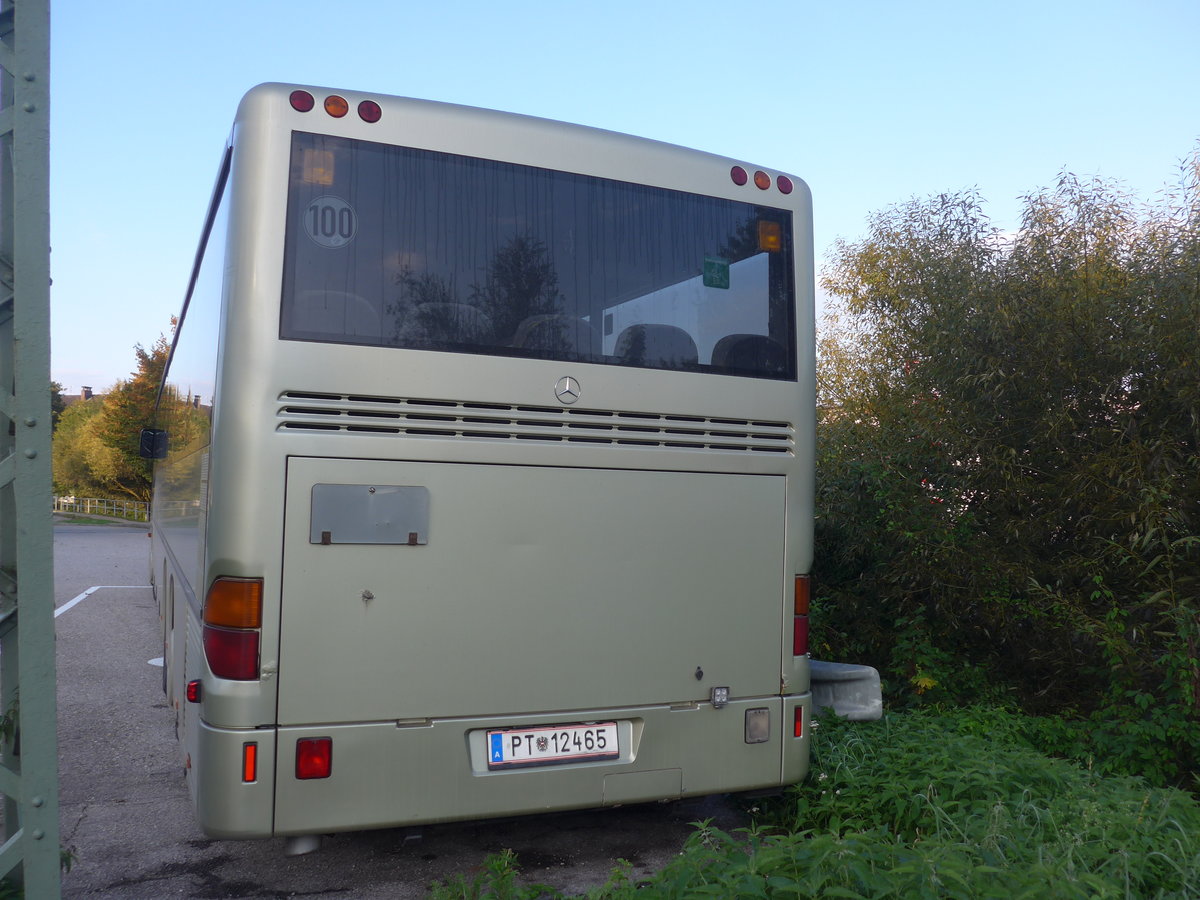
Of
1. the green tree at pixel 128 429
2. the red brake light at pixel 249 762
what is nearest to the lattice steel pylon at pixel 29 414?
the red brake light at pixel 249 762

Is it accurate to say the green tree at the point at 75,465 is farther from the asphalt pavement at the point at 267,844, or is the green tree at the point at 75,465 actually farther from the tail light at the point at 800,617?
the tail light at the point at 800,617

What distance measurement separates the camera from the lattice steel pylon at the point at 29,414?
9.11 ft

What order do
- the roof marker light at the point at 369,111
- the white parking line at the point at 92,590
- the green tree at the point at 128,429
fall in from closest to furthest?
the roof marker light at the point at 369,111
the white parking line at the point at 92,590
the green tree at the point at 128,429

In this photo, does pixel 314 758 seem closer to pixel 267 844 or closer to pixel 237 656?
pixel 237 656

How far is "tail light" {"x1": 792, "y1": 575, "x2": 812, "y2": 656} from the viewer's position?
500cm

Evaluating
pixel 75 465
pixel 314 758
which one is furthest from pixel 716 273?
pixel 75 465

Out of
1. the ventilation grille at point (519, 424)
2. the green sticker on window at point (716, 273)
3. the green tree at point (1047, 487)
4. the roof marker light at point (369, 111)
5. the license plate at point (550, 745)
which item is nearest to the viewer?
the ventilation grille at point (519, 424)

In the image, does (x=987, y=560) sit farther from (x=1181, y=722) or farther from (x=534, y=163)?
(x=534, y=163)

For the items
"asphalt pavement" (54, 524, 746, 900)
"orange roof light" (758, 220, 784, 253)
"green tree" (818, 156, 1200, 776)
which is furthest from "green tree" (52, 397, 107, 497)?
"orange roof light" (758, 220, 784, 253)

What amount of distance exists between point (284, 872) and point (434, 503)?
71.5 inches

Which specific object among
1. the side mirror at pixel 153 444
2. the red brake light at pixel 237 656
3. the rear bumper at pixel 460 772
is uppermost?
the side mirror at pixel 153 444

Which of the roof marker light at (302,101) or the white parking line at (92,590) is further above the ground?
the roof marker light at (302,101)

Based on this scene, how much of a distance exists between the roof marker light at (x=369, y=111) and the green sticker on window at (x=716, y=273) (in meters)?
1.61

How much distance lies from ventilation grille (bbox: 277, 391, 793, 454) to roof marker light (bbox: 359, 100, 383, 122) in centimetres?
109
